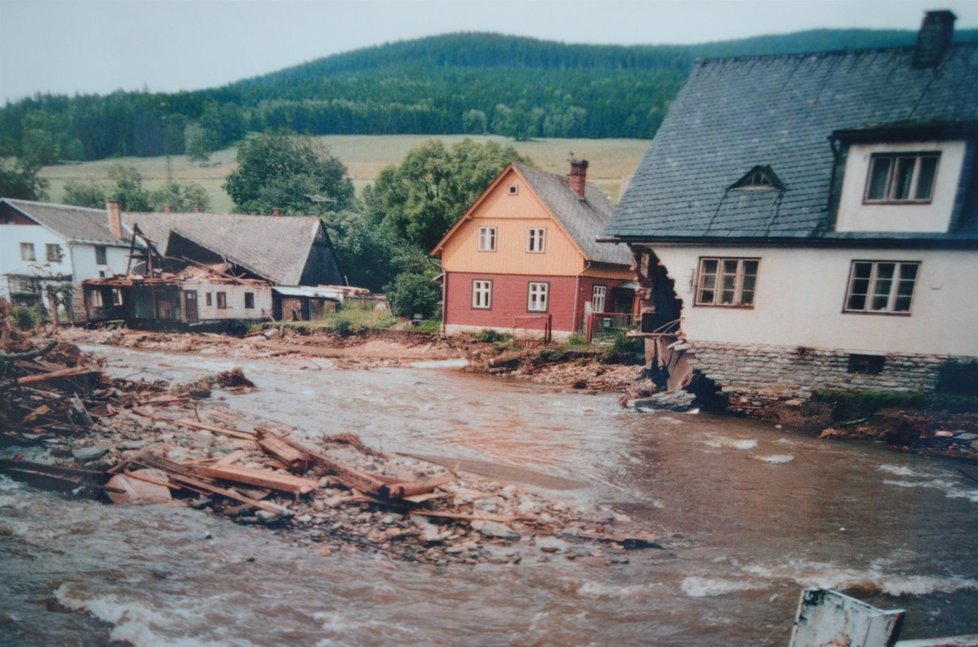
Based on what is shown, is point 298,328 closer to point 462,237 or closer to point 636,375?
point 462,237

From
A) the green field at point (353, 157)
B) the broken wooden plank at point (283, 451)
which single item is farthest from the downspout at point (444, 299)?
the broken wooden plank at point (283, 451)

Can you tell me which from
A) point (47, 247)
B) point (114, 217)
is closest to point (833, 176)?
point (47, 247)

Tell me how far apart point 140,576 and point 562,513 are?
4645 mm

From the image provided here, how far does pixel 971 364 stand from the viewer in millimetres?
8031

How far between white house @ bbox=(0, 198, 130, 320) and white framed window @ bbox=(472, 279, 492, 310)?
41.4 ft

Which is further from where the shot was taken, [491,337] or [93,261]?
[491,337]

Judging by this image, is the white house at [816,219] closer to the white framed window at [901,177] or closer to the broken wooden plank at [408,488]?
the white framed window at [901,177]

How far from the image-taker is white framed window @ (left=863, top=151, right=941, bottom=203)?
802cm

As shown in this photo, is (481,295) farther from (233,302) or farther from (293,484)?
(293,484)


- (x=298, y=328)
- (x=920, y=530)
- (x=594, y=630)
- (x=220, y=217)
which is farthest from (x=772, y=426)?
(x=220, y=217)

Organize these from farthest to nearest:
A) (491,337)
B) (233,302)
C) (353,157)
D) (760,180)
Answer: (233,302), (491,337), (353,157), (760,180)

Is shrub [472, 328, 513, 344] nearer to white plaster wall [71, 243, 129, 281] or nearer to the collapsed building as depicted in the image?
the collapsed building

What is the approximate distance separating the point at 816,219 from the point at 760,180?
5.50ft

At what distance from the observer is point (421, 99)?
43.2 ft
